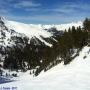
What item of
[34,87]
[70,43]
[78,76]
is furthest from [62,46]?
[34,87]

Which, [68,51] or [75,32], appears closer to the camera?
[68,51]

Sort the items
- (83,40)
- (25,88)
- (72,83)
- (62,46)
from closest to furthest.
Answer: (25,88) → (72,83) → (83,40) → (62,46)

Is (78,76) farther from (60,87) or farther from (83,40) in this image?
(83,40)

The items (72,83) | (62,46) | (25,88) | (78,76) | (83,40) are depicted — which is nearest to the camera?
(25,88)

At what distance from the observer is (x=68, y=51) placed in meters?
102

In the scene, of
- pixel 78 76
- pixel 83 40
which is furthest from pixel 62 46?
pixel 78 76

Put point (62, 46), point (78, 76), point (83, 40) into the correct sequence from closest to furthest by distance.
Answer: point (78, 76)
point (83, 40)
point (62, 46)

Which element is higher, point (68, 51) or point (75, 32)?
point (75, 32)

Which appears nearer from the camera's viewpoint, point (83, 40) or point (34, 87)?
point (34, 87)

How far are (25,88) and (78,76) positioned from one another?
8840mm

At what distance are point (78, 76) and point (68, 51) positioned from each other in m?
70.7

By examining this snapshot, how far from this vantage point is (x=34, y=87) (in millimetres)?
25031

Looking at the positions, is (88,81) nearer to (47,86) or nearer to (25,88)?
(47,86)

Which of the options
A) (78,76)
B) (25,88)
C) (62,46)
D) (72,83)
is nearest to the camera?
(25,88)
